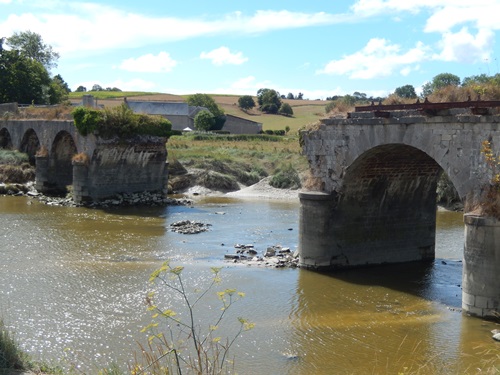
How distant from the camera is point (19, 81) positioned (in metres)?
60.7

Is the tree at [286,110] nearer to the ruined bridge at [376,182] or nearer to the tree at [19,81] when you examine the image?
the tree at [19,81]

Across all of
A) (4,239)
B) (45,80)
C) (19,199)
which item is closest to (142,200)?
(19,199)

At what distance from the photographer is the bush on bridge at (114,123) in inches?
1350

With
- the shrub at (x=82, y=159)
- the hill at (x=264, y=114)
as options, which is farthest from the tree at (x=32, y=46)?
the shrub at (x=82, y=159)

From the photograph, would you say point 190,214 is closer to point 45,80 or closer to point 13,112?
point 13,112

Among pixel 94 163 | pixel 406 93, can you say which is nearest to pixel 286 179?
pixel 406 93

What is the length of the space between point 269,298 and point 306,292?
121 centimetres

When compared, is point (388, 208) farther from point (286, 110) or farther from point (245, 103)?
point (245, 103)

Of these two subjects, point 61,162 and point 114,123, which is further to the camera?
point 61,162

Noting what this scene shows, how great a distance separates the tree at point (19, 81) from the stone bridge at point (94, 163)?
815 inches

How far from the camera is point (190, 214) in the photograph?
32.1m

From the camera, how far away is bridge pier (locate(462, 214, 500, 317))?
14.0 meters

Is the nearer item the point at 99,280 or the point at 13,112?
the point at 99,280

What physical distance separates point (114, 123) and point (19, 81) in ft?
100
